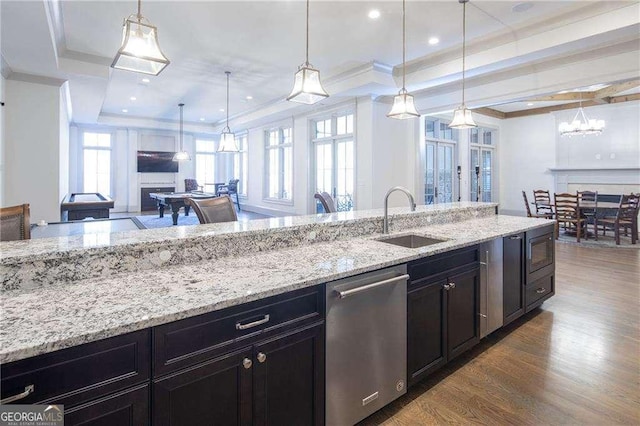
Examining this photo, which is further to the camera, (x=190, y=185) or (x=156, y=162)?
(x=190, y=185)

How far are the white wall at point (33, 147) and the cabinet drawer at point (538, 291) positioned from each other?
21.6 ft

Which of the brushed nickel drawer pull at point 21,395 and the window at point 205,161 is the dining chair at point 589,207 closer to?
the brushed nickel drawer pull at point 21,395

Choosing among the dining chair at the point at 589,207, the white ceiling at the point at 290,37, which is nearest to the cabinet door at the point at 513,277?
the white ceiling at the point at 290,37

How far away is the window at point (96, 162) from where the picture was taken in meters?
10.9

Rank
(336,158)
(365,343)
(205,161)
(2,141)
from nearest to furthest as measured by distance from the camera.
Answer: (365,343), (2,141), (336,158), (205,161)

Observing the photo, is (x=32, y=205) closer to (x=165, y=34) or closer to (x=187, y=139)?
(x=165, y=34)

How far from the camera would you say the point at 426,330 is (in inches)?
82.4

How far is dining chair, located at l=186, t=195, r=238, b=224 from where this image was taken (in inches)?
112

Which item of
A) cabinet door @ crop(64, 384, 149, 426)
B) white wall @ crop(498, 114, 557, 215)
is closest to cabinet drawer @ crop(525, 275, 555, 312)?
cabinet door @ crop(64, 384, 149, 426)

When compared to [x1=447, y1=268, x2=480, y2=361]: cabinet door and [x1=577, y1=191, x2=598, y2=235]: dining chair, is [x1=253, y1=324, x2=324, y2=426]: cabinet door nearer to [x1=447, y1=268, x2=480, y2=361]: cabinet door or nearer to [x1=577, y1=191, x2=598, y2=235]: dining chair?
[x1=447, y1=268, x2=480, y2=361]: cabinet door

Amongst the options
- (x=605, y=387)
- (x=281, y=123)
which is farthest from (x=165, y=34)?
(x=605, y=387)

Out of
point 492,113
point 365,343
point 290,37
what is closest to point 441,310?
point 365,343

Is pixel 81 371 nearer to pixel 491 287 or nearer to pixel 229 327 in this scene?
pixel 229 327

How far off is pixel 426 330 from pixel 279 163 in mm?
8372
